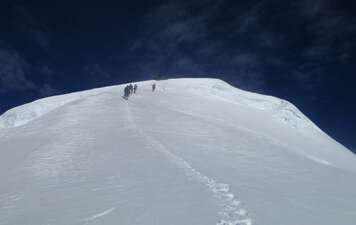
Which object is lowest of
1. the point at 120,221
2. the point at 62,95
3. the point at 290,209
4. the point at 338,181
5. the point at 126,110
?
the point at 120,221

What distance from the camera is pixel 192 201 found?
1119cm

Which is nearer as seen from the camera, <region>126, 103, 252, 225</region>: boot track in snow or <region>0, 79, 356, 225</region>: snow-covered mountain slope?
<region>126, 103, 252, 225</region>: boot track in snow

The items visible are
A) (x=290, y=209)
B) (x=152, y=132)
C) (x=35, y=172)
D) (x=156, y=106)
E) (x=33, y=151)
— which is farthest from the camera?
(x=156, y=106)

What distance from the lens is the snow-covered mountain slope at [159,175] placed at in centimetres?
1055

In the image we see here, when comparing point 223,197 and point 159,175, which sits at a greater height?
point 159,175

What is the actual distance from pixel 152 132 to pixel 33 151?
7.15 metres

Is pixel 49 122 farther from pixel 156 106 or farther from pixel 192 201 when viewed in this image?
pixel 192 201

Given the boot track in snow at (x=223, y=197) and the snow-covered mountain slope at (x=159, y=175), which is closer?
the boot track in snow at (x=223, y=197)

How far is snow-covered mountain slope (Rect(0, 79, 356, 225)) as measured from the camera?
10555 millimetres

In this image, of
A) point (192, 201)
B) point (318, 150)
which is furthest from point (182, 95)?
point (192, 201)

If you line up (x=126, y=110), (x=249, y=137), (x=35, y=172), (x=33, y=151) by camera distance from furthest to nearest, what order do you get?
(x=126, y=110)
(x=249, y=137)
(x=33, y=151)
(x=35, y=172)

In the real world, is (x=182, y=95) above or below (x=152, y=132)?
above

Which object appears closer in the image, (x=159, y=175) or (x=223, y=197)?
(x=223, y=197)

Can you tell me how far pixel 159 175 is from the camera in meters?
14.4
